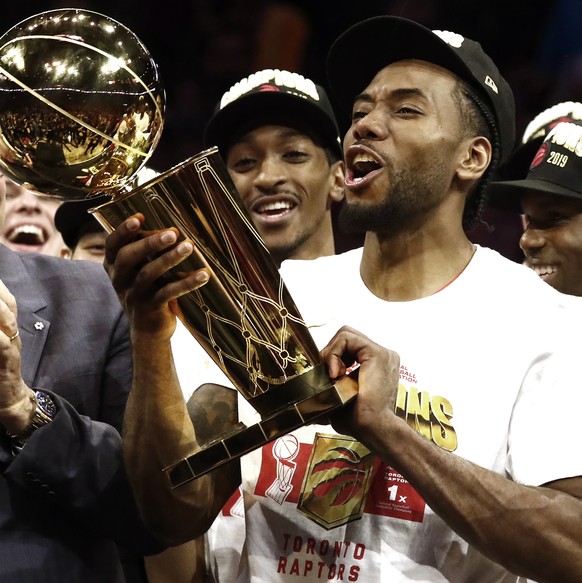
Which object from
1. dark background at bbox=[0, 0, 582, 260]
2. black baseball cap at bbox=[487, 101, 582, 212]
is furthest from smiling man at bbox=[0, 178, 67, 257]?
black baseball cap at bbox=[487, 101, 582, 212]

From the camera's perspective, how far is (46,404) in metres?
1.90

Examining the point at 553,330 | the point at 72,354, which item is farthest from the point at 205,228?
the point at 553,330

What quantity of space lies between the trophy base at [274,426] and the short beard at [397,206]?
66 cm

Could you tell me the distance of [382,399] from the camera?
1.85 meters

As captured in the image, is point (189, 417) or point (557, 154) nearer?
point (189, 417)

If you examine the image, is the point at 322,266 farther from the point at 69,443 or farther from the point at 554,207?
the point at 554,207

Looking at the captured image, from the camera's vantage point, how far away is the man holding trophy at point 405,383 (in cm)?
191

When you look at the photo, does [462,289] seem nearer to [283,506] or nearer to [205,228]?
[283,506]

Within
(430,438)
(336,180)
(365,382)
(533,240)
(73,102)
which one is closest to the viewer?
(73,102)

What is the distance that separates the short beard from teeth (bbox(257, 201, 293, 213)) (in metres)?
0.97

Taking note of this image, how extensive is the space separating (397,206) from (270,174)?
1.04 meters

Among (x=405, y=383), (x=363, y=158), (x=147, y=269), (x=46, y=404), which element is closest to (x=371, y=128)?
(x=363, y=158)

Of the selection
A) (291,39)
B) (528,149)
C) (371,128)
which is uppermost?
Result: (291,39)

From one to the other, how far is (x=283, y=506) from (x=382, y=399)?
0.45m
